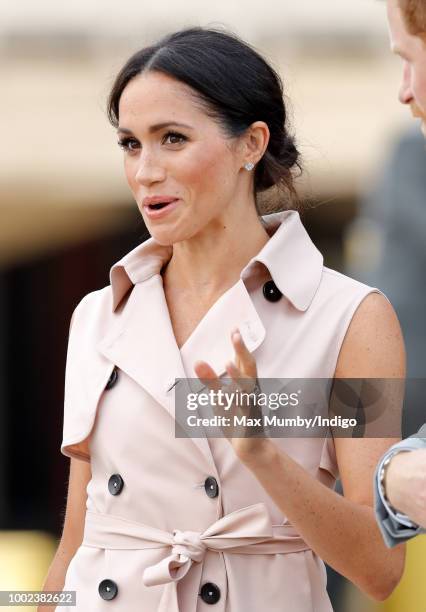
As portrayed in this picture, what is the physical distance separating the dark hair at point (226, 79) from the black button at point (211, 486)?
75 centimetres

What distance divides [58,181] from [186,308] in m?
7.88

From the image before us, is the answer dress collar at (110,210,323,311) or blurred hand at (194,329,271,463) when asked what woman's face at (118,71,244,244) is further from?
blurred hand at (194,329,271,463)

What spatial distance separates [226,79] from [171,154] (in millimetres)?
221

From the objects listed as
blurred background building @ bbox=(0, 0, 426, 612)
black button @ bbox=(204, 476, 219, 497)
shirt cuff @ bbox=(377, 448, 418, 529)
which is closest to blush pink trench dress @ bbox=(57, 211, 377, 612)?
black button @ bbox=(204, 476, 219, 497)

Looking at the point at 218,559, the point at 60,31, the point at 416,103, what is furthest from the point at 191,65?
the point at 60,31

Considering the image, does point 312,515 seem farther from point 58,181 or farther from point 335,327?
point 58,181

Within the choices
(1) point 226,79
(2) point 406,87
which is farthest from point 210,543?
(2) point 406,87

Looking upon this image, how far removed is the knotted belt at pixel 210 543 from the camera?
3607 millimetres

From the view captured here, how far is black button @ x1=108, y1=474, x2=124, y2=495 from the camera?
12.2ft

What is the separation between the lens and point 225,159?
149 inches

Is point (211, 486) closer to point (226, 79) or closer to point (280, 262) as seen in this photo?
point (280, 262)

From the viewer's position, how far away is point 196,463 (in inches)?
143

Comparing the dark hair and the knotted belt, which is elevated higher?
the dark hair

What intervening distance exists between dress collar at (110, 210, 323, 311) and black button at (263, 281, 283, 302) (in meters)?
0.04
